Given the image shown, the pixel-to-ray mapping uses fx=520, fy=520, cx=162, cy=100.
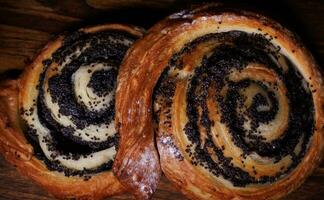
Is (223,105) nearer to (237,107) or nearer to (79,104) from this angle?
(237,107)

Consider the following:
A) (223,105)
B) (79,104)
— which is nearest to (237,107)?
(223,105)

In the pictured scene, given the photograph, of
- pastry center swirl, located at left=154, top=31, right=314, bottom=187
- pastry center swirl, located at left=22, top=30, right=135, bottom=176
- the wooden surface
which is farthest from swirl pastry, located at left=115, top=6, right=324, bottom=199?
the wooden surface

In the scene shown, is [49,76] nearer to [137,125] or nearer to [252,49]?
[137,125]

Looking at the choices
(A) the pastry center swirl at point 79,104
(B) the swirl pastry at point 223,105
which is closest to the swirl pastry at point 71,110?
(A) the pastry center swirl at point 79,104

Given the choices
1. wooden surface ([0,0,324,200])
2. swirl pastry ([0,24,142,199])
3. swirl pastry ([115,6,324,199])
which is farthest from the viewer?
wooden surface ([0,0,324,200])

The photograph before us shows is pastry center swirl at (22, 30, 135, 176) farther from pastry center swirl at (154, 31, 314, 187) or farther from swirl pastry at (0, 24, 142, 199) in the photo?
pastry center swirl at (154, 31, 314, 187)

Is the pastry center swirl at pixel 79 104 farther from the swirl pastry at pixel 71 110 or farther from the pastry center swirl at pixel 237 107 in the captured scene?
the pastry center swirl at pixel 237 107

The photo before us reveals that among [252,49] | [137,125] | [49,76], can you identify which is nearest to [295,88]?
[252,49]
